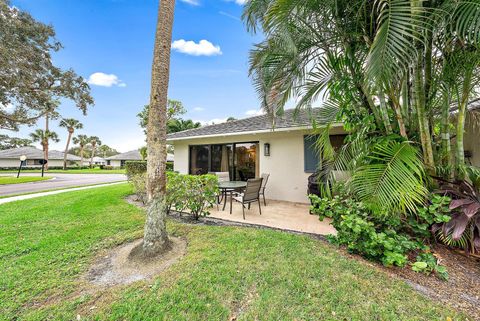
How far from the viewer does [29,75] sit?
37.9 ft

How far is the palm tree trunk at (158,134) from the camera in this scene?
3.14m

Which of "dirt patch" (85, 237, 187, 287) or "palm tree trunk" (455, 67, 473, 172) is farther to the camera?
"palm tree trunk" (455, 67, 473, 172)

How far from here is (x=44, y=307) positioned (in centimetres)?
214

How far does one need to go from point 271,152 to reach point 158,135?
545 centimetres

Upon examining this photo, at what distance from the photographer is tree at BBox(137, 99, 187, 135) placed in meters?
25.0

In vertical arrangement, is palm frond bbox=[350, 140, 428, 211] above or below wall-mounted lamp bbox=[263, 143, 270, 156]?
below

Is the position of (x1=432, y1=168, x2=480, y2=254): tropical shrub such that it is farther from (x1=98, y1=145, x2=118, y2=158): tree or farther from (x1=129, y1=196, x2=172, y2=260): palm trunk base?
(x1=98, y1=145, x2=118, y2=158): tree

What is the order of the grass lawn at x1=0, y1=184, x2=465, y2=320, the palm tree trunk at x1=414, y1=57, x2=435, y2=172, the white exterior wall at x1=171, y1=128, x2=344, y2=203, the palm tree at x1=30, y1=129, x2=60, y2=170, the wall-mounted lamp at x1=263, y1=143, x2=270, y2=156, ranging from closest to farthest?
the grass lawn at x1=0, y1=184, x2=465, y2=320 → the palm tree trunk at x1=414, y1=57, x2=435, y2=172 → the white exterior wall at x1=171, y1=128, x2=344, y2=203 → the wall-mounted lamp at x1=263, y1=143, x2=270, y2=156 → the palm tree at x1=30, y1=129, x2=60, y2=170

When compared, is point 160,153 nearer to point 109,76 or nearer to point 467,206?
point 467,206

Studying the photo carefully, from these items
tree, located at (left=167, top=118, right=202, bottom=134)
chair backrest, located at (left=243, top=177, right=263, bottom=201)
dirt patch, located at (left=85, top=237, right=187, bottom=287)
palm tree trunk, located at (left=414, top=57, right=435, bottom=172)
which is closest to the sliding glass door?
chair backrest, located at (left=243, top=177, right=263, bottom=201)

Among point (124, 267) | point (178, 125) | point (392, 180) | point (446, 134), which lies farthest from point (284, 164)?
point (178, 125)

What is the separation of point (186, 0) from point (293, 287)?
7.85m

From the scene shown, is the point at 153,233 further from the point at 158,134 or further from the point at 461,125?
the point at 461,125

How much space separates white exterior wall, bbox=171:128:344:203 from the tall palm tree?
16.9 feet
